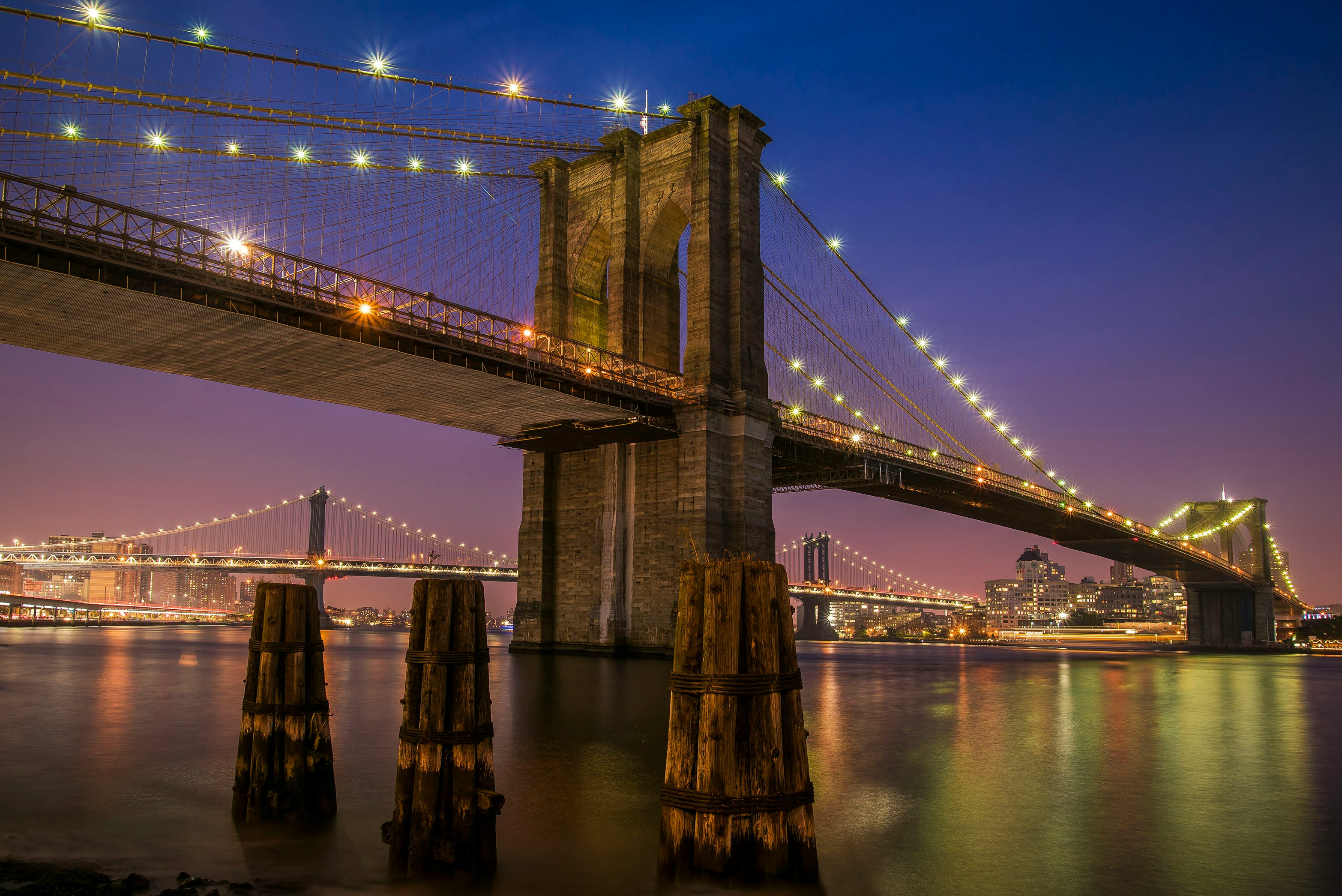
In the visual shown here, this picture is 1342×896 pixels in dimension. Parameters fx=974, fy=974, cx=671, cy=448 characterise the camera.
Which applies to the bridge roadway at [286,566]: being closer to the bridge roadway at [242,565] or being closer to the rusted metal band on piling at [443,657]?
the bridge roadway at [242,565]

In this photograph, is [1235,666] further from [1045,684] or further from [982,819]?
[982,819]

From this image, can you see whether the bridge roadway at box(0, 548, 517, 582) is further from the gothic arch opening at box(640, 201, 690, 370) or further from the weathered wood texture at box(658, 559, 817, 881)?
the weathered wood texture at box(658, 559, 817, 881)

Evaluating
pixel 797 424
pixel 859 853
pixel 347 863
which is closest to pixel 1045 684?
pixel 797 424

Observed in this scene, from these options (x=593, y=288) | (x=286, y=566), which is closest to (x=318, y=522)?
(x=286, y=566)

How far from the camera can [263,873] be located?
805cm

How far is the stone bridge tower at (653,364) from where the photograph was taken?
140 ft

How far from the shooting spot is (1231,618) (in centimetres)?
9862

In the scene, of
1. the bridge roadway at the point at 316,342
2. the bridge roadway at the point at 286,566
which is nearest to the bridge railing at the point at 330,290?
the bridge roadway at the point at 316,342

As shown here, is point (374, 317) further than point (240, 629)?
No

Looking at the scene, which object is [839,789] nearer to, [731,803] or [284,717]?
[731,803]

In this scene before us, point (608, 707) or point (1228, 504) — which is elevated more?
point (1228, 504)

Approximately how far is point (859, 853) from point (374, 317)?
28.6 m

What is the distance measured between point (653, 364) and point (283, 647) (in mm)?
38632

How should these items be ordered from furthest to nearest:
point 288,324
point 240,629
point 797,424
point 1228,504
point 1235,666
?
point 240,629 < point 1228,504 < point 1235,666 < point 797,424 < point 288,324
